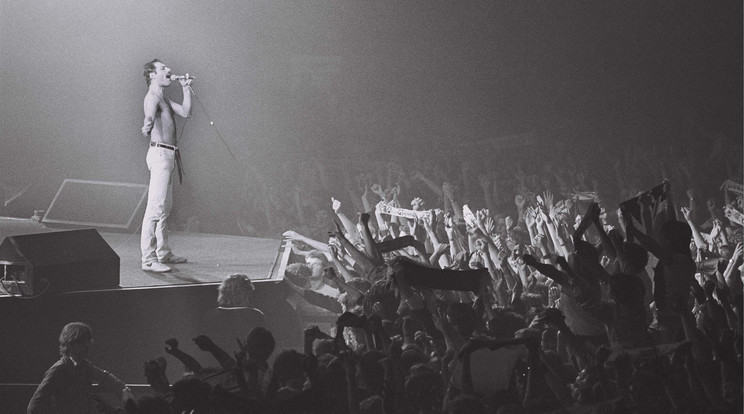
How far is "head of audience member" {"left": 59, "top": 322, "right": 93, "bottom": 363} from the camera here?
13.5 ft

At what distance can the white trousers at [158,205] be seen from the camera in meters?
6.11

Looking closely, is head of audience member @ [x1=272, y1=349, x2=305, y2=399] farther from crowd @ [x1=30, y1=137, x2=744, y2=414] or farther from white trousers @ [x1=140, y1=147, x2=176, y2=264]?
white trousers @ [x1=140, y1=147, x2=176, y2=264]

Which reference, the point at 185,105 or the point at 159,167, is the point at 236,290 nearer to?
the point at 159,167

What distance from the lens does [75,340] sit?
4.10 metres

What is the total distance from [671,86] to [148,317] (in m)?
7.90

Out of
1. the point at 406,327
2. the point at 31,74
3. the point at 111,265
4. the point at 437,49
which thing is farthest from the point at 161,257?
the point at 437,49

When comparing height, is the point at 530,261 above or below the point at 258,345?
above

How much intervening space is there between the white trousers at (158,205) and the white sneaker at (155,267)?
0.13 m

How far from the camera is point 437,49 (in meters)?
11.6

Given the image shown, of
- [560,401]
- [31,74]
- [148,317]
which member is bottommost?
[560,401]

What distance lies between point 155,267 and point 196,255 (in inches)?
28.3

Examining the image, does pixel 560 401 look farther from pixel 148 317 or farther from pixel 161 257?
pixel 161 257

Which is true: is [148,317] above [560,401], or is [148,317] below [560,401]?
above

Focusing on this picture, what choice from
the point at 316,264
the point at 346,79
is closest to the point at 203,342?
the point at 316,264
